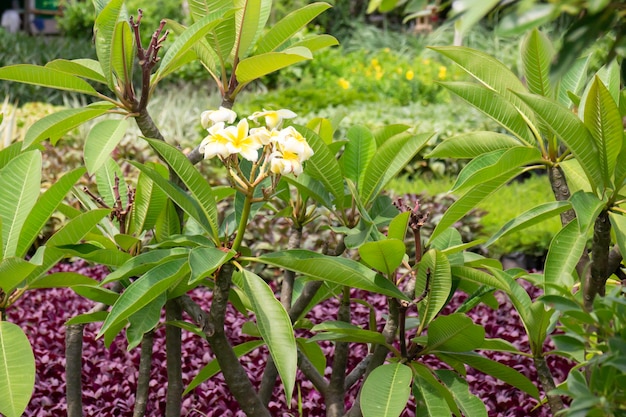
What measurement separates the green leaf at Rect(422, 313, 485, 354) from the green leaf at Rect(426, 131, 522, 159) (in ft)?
1.27

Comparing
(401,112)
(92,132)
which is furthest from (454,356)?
(401,112)

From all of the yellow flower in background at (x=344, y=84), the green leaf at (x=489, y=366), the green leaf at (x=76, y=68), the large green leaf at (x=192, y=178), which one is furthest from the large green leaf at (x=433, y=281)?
the yellow flower in background at (x=344, y=84)

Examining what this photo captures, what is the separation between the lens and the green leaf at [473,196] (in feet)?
5.59

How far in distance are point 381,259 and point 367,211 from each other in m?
0.29

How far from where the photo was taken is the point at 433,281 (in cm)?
169

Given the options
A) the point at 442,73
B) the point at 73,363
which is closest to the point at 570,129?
the point at 73,363

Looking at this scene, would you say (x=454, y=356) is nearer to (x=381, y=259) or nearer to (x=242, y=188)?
(x=381, y=259)

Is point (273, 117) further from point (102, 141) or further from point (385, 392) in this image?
point (385, 392)

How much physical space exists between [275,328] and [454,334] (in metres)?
0.40

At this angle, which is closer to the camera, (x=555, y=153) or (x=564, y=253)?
(x=564, y=253)

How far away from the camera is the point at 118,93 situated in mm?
1757

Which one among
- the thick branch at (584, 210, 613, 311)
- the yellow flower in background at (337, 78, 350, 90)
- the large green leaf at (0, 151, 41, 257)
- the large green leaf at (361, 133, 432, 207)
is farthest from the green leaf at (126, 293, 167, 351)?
the yellow flower in background at (337, 78, 350, 90)

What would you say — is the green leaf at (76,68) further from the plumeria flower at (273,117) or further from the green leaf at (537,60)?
the green leaf at (537,60)

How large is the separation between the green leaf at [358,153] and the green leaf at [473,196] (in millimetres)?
264
